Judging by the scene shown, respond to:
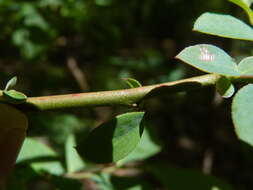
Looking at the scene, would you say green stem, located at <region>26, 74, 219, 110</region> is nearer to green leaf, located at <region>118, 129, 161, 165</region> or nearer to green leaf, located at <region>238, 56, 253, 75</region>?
green leaf, located at <region>238, 56, 253, 75</region>

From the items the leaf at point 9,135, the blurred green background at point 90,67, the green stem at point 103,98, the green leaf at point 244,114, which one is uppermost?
the green leaf at point 244,114

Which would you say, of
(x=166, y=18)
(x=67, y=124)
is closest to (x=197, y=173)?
(x=67, y=124)

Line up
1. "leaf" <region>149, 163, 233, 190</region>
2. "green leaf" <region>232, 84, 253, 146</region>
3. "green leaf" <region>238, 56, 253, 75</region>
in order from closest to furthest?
"green leaf" <region>232, 84, 253, 146</region>, "green leaf" <region>238, 56, 253, 75</region>, "leaf" <region>149, 163, 233, 190</region>

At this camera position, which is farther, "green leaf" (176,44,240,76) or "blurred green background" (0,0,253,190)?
"blurred green background" (0,0,253,190)

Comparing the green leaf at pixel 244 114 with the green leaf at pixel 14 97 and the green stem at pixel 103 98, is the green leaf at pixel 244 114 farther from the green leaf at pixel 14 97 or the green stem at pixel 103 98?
the green leaf at pixel 14 97

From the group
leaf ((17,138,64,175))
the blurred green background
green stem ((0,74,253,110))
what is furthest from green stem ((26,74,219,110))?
leaf ((17,138,64,175))

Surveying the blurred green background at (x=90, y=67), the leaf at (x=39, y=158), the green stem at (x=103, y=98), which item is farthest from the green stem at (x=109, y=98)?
the leaf at (x=39, y=158)

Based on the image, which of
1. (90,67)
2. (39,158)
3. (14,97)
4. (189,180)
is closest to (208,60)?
(14,97)
